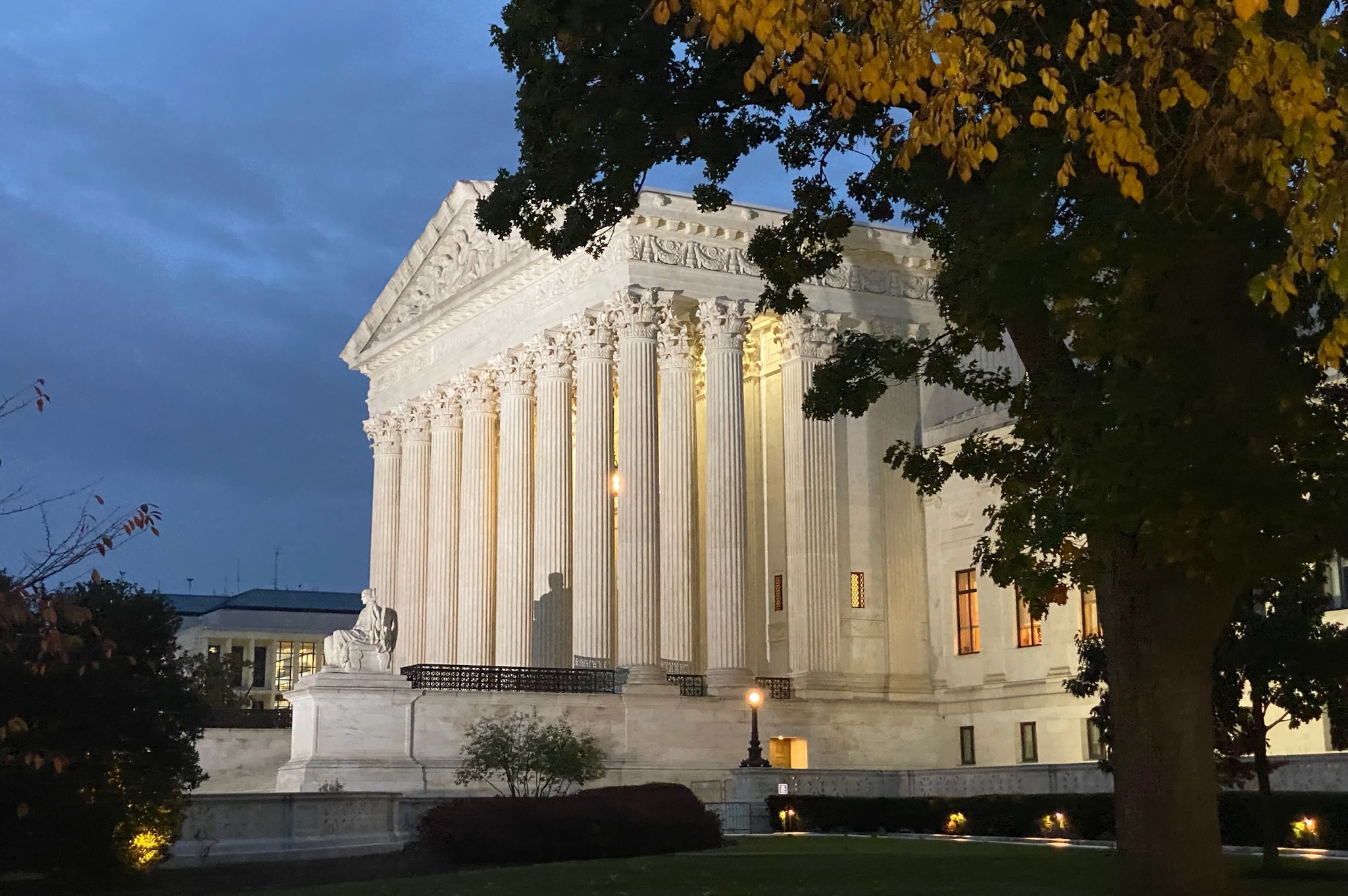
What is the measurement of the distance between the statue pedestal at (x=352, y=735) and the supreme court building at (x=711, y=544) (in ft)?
0.28

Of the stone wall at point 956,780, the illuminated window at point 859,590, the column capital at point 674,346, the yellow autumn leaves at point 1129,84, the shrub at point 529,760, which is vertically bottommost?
the stone wall at point 956,780

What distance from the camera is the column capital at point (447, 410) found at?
5703 cm

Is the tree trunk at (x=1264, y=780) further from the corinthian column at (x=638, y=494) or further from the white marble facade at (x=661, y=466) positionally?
the white marble facade at (x=661, y=466)

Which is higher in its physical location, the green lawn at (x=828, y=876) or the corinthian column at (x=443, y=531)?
the corinthian column at (x=443, y=531)

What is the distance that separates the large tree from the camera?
1034 centimetres

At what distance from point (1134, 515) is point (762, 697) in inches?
1281

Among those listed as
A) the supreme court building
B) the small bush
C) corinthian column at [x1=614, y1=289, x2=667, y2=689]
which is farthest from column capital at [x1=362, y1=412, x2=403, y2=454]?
the small bush

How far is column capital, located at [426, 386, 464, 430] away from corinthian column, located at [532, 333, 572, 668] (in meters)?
7.59

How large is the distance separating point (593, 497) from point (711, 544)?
12.0 feet

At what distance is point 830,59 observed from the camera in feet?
33.4

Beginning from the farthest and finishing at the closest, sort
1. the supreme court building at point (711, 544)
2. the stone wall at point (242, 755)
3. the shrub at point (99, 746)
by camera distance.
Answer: the supreme court building at point (711, 544)
the stone wall at point (242, 755)
the shrub at point (99, 746)

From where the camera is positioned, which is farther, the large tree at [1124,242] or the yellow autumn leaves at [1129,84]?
the large tree at [1124,242]

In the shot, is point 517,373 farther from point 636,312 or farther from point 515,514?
point 636,312

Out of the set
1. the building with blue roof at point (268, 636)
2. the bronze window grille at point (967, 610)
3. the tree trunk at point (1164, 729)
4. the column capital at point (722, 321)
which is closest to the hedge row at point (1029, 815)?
the bronze window grille at point (967, 610)
